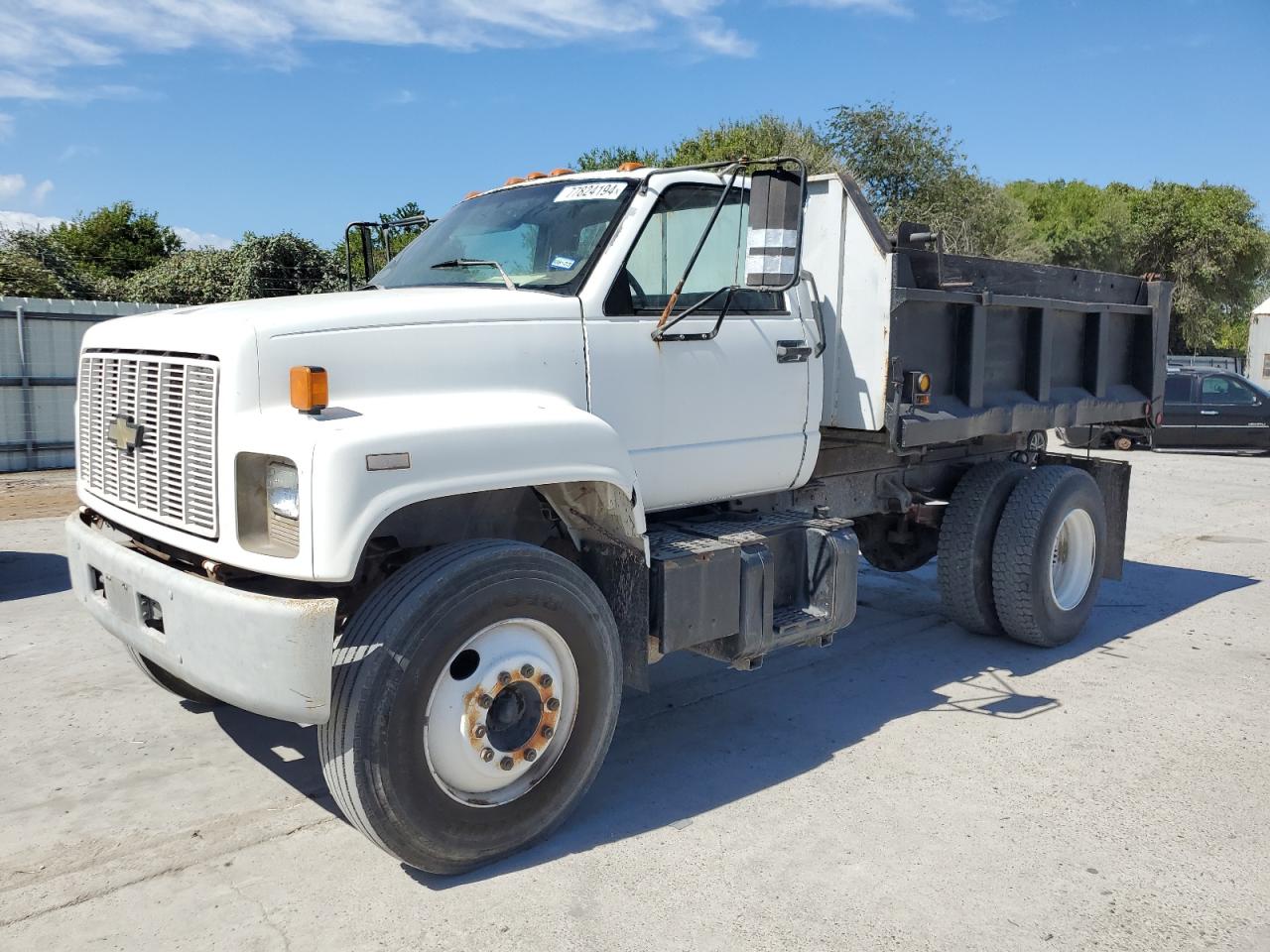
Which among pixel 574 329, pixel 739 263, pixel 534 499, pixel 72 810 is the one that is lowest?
pixel 72 810

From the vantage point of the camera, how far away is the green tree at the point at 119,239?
45000mm

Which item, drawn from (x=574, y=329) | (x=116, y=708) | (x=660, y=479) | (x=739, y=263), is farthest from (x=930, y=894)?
(x=116, y=708)

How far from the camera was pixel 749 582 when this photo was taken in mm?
4598

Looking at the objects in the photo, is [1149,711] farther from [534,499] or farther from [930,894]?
[534,499]

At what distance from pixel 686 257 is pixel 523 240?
2.34 ft

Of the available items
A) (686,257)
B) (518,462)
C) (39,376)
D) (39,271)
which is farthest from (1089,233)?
(518,462)

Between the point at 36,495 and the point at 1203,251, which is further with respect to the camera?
the point at 1203,251

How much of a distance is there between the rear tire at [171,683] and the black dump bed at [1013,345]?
3.65m

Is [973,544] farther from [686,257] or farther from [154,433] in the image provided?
[154,433]

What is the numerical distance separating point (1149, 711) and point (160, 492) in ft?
15.7

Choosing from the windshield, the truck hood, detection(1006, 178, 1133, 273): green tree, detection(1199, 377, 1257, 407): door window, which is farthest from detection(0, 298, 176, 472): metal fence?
detection(1006, 178, 1133, 273): green tree

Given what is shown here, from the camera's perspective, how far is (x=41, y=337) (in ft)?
49.9

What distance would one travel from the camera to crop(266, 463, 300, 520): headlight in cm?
334

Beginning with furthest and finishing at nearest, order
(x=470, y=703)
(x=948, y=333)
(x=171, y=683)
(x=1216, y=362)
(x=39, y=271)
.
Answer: (x=1216, y=362) → (x=39, y=271) → (x=948, y=333) → (x=171, y=683) → (x=470, y=703)
